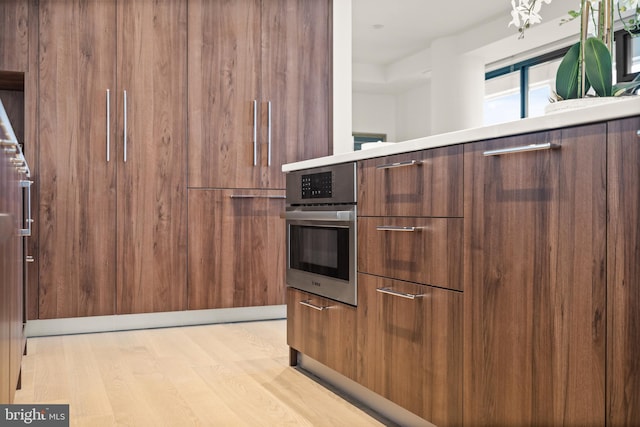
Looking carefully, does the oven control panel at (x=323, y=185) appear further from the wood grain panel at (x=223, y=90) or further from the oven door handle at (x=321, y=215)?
the wood grain panel at (x=223, y=90)

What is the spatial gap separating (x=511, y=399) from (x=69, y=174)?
9.32ft

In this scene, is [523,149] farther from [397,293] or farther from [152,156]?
[152,156]

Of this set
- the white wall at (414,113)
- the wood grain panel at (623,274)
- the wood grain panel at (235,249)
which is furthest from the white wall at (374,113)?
the wood grain panel at (623,274)

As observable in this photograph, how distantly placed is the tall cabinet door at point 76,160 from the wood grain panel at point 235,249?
19.7 inches

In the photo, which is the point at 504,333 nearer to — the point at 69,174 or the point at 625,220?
the point at 625,220

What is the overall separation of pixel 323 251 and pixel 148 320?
1.72 metres

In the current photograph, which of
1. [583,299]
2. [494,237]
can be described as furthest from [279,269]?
[583,299]

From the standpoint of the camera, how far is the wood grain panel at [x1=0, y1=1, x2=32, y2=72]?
3379 millimetres

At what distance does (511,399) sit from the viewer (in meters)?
1.50

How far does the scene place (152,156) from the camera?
3711 millimetres

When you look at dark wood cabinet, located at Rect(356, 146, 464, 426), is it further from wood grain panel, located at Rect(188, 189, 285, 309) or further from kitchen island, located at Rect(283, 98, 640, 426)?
wood grain panel, located at Rect(188, 189, 285, 309)

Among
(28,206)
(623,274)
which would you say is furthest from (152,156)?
(623,274)

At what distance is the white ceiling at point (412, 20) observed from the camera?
20.4ft

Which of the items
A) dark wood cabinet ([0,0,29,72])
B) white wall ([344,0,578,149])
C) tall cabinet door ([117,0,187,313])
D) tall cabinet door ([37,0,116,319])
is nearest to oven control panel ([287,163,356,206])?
tall cabinet door ([117,0,187,313])
